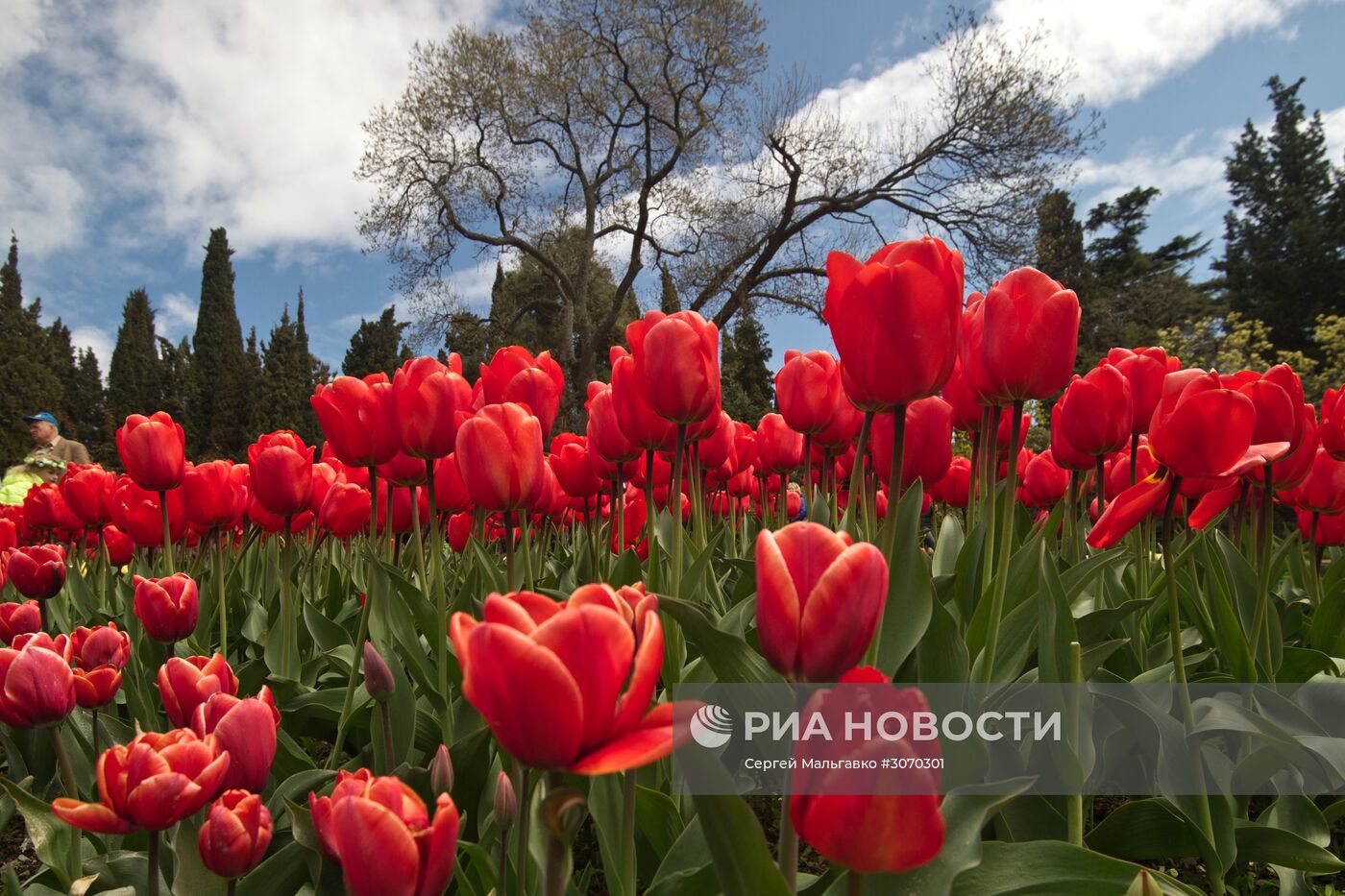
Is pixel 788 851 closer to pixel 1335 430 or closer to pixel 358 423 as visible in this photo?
pixel 358 423

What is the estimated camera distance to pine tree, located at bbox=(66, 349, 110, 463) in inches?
1412

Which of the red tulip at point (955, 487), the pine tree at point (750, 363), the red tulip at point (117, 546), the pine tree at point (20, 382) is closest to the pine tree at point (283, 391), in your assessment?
the pine tree at point (20, 382)

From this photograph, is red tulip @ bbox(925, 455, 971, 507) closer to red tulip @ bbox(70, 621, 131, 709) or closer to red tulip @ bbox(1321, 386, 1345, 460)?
red tulip @ bbox(1321, 386, 1345, 460)

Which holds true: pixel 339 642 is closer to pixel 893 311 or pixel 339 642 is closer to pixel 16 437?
pixel 893 311

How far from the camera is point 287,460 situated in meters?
1.68

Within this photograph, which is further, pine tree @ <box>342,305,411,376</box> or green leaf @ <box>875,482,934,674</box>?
pine tree @ <box>342,305,411,376</box>

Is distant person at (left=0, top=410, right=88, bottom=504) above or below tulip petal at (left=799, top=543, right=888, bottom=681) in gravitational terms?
above

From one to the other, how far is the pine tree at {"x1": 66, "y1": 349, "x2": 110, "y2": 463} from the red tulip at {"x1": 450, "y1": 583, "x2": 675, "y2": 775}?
43156 mm

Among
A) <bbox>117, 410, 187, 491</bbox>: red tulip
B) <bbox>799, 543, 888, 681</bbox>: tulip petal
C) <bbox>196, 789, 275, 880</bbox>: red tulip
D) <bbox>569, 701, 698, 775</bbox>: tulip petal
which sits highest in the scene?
<bbox>117, 410, 187, 491</bbox>: red tulip

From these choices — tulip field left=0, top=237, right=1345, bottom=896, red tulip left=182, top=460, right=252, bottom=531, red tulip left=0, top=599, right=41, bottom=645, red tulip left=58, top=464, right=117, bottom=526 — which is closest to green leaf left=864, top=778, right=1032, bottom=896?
tulip field left=0, top=237, right=1345, bottom=896

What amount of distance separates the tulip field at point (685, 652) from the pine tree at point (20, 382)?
30.2m

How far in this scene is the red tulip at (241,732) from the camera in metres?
0.76

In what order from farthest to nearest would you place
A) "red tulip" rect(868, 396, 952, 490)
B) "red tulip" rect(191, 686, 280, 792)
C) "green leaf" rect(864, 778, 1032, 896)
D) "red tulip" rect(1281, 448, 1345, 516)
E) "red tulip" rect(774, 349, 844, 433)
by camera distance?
1. "red tulip" rect(1281, 448, 1345, 516)
2. "red tulip" rect(774, 349, 844, 433)
3. "red tulip" rect(868, 396, 952, 490)
4. "red tulip" rect(191, 686, 280, 792)
5. "green leaf" rect(864, 778, 1032, 896)

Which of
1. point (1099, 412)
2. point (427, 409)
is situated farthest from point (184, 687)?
point (1099, 412)
